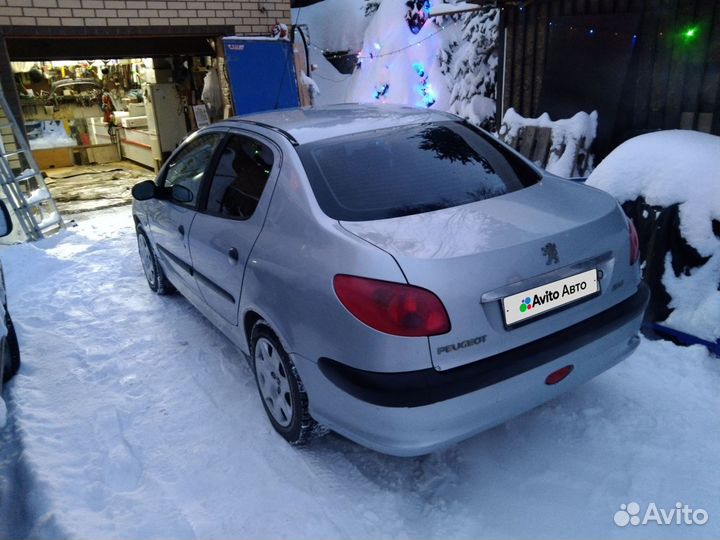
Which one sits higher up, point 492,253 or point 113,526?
point 492,253

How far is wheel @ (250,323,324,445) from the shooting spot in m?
2.59

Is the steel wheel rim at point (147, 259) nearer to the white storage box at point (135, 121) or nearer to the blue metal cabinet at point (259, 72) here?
the blue metal cabinet at point (259, 72)

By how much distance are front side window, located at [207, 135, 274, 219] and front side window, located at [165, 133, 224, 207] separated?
24cm

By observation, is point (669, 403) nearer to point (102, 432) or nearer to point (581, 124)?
point (102, 432)

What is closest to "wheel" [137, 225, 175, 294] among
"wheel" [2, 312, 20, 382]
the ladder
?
"wheel" [2, 312, 20, 382]

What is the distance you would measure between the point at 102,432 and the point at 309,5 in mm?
16124

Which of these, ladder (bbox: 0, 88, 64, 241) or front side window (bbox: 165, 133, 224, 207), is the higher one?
front side window (bbox: 165, 133, 224, 207)

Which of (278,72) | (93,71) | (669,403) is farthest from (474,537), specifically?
(93,71)

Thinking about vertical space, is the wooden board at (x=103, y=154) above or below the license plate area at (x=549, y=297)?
below

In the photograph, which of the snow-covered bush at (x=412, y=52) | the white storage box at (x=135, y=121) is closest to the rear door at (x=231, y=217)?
the snow-covered bush at (x=412, y=52)

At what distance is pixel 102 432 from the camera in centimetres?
306

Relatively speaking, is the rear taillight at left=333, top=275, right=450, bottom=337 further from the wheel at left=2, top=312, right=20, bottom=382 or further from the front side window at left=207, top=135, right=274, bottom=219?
the wheel at left=2, top=312, right=20, bottom=382

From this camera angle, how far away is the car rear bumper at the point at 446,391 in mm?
2041

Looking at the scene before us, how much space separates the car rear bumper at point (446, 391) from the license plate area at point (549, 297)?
13 cm
